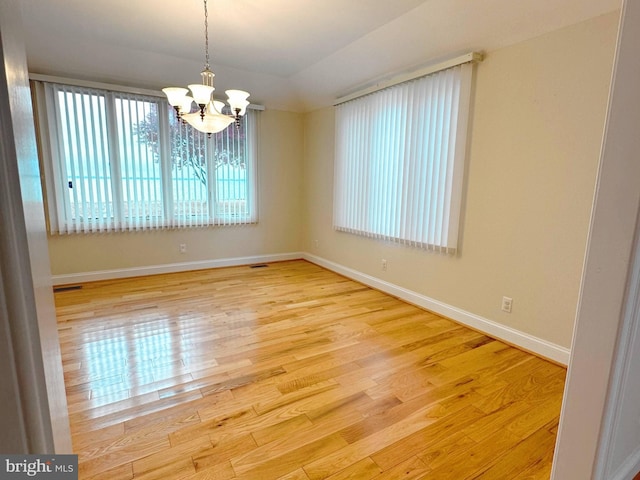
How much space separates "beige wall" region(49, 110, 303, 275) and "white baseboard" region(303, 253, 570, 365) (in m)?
1.70

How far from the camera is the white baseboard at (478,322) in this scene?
2.42 m

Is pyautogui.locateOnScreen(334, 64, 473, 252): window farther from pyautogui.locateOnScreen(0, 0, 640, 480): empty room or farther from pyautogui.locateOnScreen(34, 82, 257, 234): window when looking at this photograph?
pyautogui.locateOnScreen(34, 82, 257, 234): window

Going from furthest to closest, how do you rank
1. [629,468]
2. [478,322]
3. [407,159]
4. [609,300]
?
[407,159]
[478,322]
[629,468]
[609,300]

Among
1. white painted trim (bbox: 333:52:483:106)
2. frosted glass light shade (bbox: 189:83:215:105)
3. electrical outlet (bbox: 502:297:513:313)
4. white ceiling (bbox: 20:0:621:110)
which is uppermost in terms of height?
white ceiling (bbox: 20:0:621:110)

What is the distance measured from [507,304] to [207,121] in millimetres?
2833

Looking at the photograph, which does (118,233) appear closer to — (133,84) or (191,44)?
(133,84)

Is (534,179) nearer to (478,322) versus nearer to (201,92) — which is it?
(478,322)

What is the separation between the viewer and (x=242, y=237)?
16.8 ft

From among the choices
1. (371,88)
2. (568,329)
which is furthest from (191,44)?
(568,329)

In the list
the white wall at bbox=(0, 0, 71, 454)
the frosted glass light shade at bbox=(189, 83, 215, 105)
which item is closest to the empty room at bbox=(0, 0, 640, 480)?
the white wall at bbox=(0, 0, 71, 454)

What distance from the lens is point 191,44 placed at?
340 cm

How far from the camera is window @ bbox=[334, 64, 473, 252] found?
2.96 m

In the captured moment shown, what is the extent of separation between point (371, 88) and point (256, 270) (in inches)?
114

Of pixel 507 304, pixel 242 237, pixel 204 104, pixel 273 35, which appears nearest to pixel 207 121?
pixel 204 104
